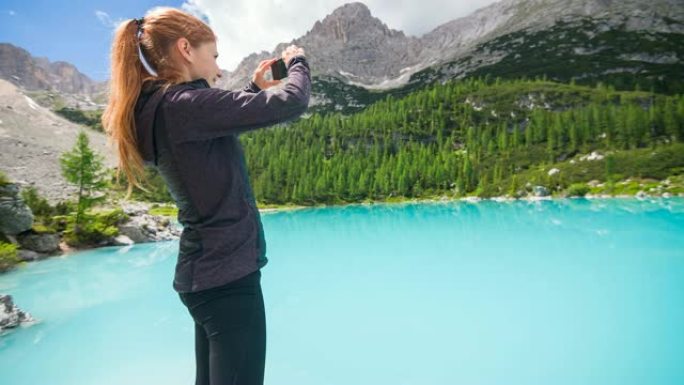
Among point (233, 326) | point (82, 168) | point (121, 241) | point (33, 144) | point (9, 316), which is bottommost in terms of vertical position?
point (121, 241)

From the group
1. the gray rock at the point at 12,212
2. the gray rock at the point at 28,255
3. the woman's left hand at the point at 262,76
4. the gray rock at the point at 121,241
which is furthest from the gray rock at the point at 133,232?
the woman's left hand at the point at 262,76

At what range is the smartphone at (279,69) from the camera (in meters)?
2.13

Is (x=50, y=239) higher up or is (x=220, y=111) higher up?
(x=220, y=111)

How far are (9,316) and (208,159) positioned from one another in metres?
10.4

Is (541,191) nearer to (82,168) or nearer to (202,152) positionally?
(82,168)

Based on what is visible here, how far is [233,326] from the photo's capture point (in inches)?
66.1

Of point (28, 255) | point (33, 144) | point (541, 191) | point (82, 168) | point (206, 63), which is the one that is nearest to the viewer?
point (206, 63)

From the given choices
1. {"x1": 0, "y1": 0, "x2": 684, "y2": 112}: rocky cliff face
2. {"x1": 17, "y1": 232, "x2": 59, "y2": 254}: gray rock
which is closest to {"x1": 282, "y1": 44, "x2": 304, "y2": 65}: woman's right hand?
{"x1": 17, "y1": 232, "x2": 59, "y2": 254}: gray rock

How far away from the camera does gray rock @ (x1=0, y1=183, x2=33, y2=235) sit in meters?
18.5

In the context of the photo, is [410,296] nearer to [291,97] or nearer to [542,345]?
[542,345]

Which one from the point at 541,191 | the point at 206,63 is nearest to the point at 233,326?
the point at 206,63

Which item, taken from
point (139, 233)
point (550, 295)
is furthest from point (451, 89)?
point (550, 295)

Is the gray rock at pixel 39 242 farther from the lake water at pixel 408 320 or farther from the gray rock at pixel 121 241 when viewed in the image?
the lake water at pixel 408 320

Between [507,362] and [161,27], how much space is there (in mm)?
6182
